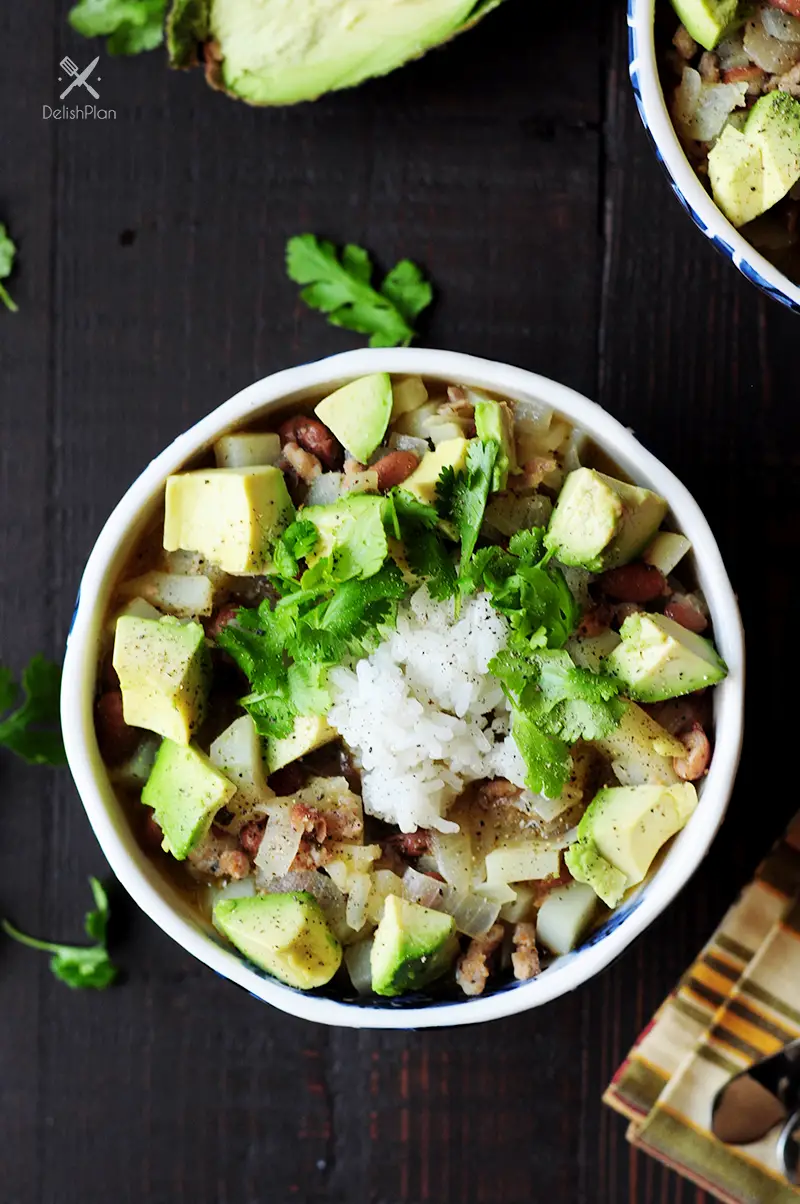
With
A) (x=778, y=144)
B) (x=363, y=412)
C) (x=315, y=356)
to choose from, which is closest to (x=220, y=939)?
(x=363, y=412)

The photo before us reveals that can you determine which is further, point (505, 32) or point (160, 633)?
point (505, 32)

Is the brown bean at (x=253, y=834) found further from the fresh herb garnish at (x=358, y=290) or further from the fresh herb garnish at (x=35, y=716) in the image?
the fresh herb garnish at (x=358, y=290)

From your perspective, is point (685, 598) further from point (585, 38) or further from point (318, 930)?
point (585, 38)

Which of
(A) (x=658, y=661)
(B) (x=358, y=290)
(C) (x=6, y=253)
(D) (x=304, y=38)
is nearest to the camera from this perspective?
(A) (x=658, y=661)

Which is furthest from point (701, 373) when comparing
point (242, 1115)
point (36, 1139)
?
point (36, 1139)

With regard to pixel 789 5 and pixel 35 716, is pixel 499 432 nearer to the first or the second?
pixel 789 5

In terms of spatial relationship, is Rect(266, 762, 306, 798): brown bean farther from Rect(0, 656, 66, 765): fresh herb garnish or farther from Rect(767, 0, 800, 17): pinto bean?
Rect(767, 0, 800, 17): pinto bean
